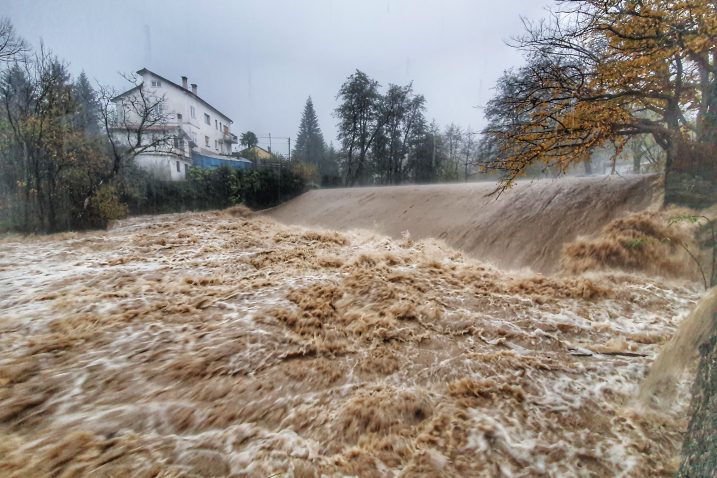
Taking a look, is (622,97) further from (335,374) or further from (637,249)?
(335,374)

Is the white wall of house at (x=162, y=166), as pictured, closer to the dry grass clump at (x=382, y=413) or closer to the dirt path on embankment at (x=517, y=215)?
the dirt path on embankment at (x=517, y=215)

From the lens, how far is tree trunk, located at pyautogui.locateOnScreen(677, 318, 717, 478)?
1227 millimetres

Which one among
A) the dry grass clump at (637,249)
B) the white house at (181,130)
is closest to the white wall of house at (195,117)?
the white house at (181,130)

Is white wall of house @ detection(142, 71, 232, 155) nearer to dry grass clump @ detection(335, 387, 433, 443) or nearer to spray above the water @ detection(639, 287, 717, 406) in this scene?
dry grass clump @ detection(335, 387, 433, 443)

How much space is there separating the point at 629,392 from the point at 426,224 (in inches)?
262

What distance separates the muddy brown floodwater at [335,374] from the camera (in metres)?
1.98

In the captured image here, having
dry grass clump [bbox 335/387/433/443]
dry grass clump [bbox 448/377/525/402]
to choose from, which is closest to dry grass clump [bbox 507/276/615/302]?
dry grass clump [bbox 448/377/525/402]

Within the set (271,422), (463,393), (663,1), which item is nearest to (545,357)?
(463,393)

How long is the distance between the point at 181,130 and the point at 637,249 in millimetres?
22341

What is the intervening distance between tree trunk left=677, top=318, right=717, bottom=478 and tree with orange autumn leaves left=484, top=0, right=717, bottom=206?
176 inches

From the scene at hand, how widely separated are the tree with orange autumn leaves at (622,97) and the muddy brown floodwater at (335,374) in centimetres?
209

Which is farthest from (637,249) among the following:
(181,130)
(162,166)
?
(181,130)

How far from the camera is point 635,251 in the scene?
16.9 feet

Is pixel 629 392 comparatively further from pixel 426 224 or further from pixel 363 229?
pixel 363 229
